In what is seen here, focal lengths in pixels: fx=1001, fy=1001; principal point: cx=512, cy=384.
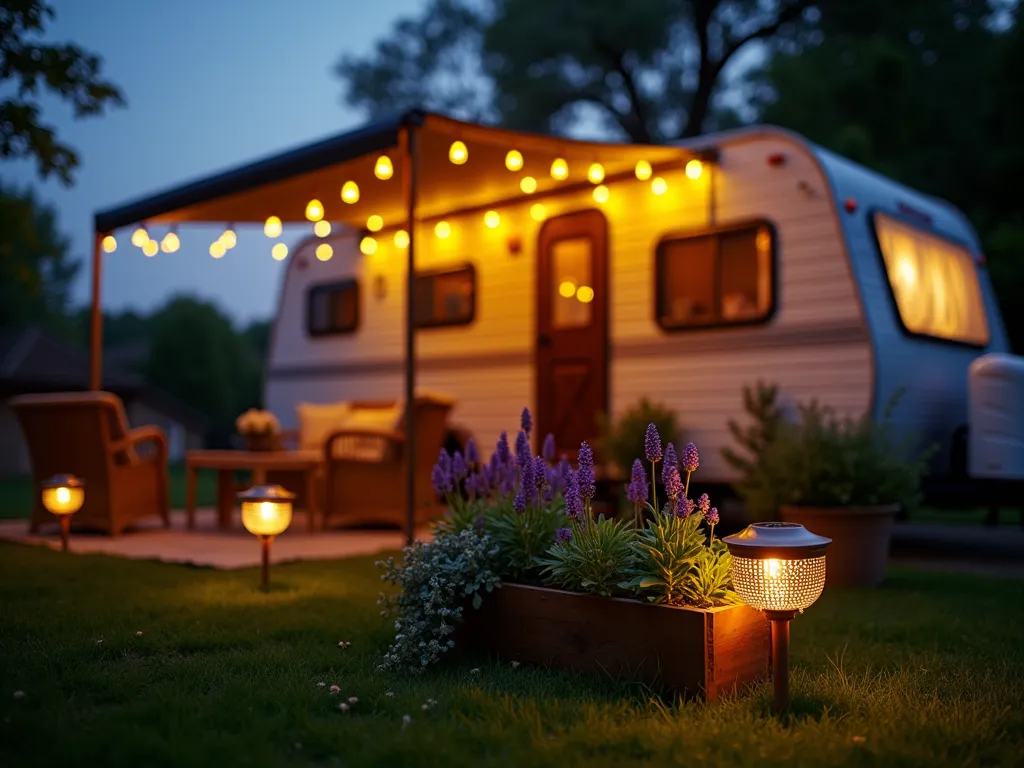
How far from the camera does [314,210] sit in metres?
8.67

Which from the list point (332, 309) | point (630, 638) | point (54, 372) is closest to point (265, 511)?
point (630, 638)

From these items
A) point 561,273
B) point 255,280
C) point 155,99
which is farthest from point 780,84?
point 255,280

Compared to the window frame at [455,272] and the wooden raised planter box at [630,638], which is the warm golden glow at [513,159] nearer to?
the window frame at [455,272]

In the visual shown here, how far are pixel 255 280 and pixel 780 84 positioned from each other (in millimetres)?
103874

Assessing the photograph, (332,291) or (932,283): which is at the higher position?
(332,291)

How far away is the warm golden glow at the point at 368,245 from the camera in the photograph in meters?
10.1

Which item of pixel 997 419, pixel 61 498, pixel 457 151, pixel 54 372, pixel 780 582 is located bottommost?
pixel 61 498

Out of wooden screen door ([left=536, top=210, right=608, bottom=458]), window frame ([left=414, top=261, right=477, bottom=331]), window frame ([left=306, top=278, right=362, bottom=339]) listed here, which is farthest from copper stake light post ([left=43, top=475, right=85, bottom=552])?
window frame ([left=306, top=278, right=362, bottom=339])

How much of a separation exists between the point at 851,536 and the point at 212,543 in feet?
14.0

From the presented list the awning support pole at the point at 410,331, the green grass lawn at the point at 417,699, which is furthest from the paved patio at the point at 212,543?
the green grass lawn at the point at 417,699

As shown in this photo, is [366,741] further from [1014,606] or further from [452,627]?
[1014,606]

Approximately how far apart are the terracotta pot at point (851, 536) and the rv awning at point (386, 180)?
9.77ft

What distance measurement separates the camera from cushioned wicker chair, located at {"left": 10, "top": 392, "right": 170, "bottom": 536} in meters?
7.08

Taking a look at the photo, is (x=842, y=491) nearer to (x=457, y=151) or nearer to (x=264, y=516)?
(x=264, y=516)
